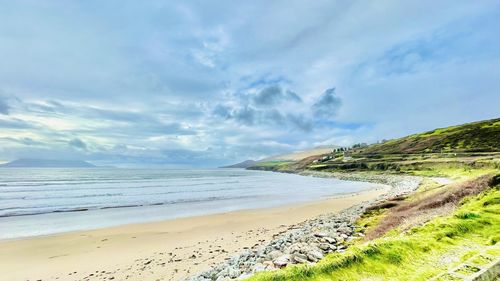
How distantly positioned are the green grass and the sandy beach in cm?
944

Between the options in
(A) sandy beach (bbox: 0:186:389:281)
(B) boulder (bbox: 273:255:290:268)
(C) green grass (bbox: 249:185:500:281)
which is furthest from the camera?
(A) sandy beach (bbox: 0:186:389:281)

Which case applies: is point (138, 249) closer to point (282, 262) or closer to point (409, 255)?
point (282, 262)

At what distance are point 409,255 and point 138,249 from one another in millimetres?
17942

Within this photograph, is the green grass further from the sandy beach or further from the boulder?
the sandy beach

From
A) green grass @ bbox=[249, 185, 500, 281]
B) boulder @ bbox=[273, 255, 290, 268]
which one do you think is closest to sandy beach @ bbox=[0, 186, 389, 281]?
boulder @ bbox=[273, 255, 290, 268]

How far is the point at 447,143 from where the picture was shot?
12825 cm

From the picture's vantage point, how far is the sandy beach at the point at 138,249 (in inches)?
610

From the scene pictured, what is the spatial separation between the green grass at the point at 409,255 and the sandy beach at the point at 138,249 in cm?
944

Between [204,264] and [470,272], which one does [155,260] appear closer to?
[204,264]

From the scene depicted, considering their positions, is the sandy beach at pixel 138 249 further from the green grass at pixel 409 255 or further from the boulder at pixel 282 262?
the green grass at pixel 409 255

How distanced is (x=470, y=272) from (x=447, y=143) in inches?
5838

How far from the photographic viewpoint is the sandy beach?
15.5 metres

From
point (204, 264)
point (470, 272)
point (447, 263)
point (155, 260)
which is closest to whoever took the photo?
point (470, 272)

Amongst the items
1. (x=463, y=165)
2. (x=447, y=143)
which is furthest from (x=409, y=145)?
(x=463, y=165)
